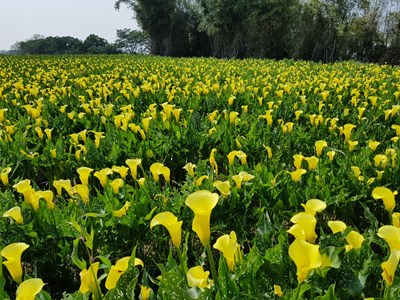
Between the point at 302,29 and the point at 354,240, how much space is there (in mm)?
32046

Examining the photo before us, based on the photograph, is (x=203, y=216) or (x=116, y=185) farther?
(x=116, y=185)

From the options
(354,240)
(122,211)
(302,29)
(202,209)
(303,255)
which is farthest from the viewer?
(302,29)

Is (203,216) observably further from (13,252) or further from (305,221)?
(13,252)

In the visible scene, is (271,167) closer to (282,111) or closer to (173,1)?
(282,111)

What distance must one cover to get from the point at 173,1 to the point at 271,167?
1611 inches

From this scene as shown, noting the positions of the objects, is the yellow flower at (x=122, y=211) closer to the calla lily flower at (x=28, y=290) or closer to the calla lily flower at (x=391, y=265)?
the calla lily flower at (x=28, y=290)

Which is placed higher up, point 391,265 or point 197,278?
point 391,265

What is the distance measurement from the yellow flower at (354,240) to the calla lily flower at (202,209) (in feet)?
2.19

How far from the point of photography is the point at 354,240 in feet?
5.24

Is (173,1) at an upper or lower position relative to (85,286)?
upper

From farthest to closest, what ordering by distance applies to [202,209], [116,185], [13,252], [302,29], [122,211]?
[302,29]
[116,185]
[122,211]
[13,252]
[202,209]

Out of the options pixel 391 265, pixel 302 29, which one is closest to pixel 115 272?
pixel 391 265

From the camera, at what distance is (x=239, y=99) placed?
6.44 m

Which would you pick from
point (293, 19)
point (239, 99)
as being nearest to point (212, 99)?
point (239, 99)
